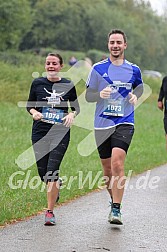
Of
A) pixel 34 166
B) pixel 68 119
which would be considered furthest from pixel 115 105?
pixel 34 166

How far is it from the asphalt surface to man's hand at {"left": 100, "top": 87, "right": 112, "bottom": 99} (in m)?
1.52

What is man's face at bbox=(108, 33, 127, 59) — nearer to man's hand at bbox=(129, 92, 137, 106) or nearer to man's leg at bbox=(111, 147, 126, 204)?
man's hand at bbox=(129, 92, 137, 106)

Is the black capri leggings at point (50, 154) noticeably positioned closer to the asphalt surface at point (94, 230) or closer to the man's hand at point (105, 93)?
the asphalt surface at point (94, 230)

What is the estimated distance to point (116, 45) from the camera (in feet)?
25.9

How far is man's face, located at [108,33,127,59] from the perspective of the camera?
7879mm

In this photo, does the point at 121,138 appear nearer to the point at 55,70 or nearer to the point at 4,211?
the point at 55,70

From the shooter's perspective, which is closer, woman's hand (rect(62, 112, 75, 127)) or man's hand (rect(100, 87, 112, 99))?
man's hand (rect(100, 87, 112, 99))

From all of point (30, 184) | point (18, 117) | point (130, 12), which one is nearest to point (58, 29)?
point (130, 12)

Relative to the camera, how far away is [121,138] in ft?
25.6

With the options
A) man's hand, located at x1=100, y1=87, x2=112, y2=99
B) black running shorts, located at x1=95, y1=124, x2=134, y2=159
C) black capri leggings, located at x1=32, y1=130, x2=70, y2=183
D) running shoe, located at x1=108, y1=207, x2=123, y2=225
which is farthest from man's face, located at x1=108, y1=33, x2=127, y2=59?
running shoe, located at x1=108, y1=207, x2=123, y2=225

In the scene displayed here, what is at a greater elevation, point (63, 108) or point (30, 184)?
point (63, 108)

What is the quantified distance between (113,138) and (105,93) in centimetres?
56

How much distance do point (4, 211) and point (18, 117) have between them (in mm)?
12390

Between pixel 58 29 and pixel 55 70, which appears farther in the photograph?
pixel 58 29
